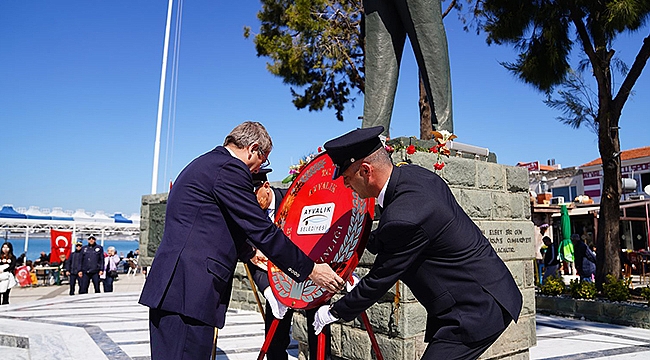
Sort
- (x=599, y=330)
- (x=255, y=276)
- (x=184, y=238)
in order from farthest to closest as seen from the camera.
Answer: (x=599, y=330), (x=255, y=276), (x=184, y=238)

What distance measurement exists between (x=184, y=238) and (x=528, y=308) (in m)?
3.10

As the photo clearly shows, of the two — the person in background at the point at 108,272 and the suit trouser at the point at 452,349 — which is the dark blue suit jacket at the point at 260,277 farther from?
the person in background at the point at 108,272

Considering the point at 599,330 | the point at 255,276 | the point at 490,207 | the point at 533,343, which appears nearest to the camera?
the point at 255,276

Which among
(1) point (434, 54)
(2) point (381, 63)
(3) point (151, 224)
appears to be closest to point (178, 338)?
(2) point (381, 63)

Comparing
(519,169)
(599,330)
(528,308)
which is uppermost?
(519,169)

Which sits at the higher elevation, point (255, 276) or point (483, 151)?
point (483, 151)

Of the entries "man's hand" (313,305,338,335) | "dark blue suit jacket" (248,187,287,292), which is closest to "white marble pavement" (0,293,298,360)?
"dark blue suit jacket" (248,187,287,292)

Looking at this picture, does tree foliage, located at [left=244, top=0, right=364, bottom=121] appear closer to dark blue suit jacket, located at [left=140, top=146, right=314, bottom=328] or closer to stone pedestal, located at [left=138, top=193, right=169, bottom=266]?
stone pedestal, located at [left=138, top=193, right=169, bottom=266]

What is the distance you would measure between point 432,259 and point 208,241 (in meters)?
0.98

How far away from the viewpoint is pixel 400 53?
4359mm

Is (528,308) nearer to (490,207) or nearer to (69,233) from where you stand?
(490,207)

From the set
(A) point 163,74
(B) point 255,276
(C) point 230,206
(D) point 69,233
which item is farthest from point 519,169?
(D) point 69,233

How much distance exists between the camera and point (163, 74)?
17.9 m

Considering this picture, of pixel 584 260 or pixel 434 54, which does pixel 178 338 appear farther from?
pixel 584 260
